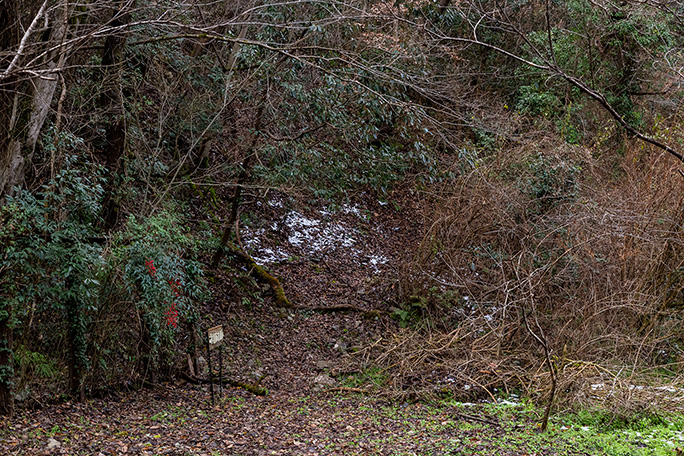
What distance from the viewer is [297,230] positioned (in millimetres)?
12750

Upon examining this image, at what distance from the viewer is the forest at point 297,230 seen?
5.81 metres

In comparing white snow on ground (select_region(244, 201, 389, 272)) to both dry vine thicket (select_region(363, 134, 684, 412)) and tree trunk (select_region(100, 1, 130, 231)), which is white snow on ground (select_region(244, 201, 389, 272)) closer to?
dry vine thicket (select_region(363, 134, 684, 412))

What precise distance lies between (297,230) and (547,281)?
6113 millimetres

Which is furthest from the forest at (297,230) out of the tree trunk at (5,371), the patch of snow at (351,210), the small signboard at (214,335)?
the patch of snow at (351,210)

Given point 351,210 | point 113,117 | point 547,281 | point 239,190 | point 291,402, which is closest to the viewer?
point 291,402

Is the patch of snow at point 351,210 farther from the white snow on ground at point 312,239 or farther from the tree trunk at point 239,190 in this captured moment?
the tree trunk at point 239,190

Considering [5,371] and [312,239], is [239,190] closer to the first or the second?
[312,239]

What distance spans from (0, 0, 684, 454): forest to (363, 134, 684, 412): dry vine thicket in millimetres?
44

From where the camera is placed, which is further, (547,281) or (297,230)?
(297,230)

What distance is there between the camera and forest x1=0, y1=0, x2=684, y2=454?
19.1ft

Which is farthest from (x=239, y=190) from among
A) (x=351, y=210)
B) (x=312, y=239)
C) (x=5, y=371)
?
(x=351, y=210)

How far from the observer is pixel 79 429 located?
17.8 ft

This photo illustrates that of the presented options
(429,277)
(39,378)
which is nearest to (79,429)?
(39,378)

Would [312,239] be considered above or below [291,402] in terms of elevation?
above
